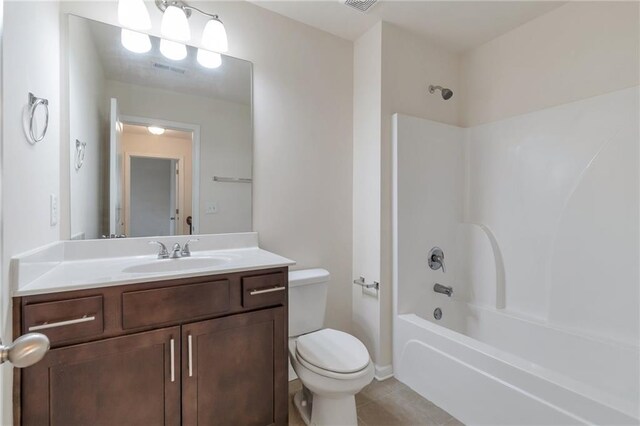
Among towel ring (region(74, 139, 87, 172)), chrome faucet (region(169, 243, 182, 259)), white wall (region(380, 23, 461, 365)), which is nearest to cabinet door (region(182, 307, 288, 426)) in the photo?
chrome faucet (region(169, 243, 182, 259))

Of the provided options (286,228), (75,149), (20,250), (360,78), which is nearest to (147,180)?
(75,149)

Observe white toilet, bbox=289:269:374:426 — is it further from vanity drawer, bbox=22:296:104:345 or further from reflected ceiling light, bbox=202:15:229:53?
reflected ceiling light, bbox=202:15:229:53

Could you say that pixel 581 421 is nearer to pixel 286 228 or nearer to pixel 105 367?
pixel 286 228

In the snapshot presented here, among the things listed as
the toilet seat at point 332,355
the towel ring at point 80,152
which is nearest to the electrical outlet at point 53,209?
the towel ring at point 80,152

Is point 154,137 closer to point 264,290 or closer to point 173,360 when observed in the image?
point 264,290

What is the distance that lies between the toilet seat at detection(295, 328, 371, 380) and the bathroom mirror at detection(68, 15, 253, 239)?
78 centimetres

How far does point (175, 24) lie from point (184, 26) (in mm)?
44

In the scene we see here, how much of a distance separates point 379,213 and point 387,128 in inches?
22.8

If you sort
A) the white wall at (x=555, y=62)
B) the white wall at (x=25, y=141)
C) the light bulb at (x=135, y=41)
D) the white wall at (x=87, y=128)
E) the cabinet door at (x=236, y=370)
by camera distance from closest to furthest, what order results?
the white wall at (x=25, y=141)
the cabinet door at (x=236, y=370)
the white wall at (x=87, y=128)
the light bulb at (x=135, y=41)
the white wall at (x=555, y=62)

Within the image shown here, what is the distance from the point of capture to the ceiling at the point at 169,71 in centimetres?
153

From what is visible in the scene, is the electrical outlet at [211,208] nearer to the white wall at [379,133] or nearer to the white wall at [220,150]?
the white wall at [220,150]

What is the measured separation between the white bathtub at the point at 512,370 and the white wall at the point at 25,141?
180 cm

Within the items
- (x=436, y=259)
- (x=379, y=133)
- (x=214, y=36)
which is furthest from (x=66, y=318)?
(x=436, y=259)

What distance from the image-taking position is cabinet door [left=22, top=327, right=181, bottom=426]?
96cm
